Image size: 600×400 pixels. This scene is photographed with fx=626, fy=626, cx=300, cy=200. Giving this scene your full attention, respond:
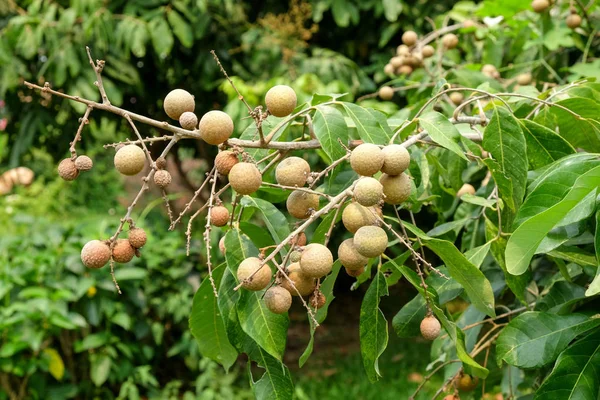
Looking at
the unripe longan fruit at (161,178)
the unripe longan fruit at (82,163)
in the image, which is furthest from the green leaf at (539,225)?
the unripe longan fruit at (82,163)

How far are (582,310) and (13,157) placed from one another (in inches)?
146

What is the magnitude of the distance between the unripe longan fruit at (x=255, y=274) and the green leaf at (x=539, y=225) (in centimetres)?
33

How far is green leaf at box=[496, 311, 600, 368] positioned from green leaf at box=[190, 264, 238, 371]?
0.45m

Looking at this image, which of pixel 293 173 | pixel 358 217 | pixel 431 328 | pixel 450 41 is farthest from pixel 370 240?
pixel 450 41

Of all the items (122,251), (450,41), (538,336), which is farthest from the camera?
(450,41)

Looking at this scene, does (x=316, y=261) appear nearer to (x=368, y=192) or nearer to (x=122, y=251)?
(x=368, y=192)

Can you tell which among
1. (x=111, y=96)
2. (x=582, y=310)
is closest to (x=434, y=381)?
(x=111, y=96)

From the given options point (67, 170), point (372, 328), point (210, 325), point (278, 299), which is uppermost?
point (67, 170)

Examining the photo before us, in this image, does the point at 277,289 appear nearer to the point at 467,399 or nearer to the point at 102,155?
the point at 467,399

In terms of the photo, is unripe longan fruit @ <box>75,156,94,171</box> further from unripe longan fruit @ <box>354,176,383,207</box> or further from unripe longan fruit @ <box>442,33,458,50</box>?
unripe longan fruit @ <box>442,33,458,50</box>

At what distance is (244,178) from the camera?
2.63 ft

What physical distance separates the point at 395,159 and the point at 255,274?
0.78ft

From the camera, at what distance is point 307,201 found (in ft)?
2.91

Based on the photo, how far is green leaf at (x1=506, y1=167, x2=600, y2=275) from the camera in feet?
2.60
